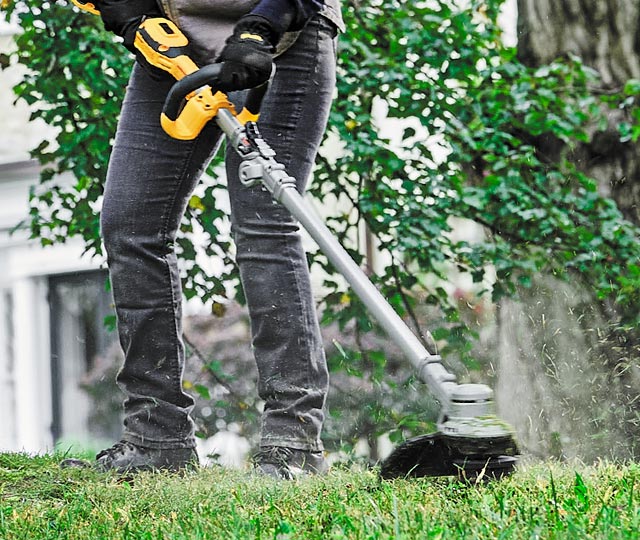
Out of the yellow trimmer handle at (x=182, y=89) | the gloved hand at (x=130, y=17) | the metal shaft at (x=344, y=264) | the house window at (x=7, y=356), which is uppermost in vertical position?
the gloved hand at (x=130, y=17)

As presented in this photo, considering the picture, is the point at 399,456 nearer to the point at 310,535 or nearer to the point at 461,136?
the point at 310,535

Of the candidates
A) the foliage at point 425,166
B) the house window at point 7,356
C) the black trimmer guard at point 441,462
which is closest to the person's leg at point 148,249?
the black trimmer guard at point 441,462

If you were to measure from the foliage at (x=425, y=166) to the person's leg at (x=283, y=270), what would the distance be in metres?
1.71

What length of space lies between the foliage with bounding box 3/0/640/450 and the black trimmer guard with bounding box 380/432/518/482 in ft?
7.97

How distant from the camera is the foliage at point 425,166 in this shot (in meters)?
4.78

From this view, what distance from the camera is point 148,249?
3.08 m

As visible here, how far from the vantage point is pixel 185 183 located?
3.11 metres

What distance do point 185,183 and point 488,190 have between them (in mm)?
2130

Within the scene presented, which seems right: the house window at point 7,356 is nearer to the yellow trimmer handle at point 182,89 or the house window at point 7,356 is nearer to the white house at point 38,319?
the white house at point 38,319

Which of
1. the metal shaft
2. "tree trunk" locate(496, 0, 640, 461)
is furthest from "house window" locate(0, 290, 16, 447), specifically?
the metal shaft

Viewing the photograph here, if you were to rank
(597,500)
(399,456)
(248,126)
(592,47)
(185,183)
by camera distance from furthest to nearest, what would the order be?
(592,47) → (185,183) → (248,126) → (399,456) → (597,500)

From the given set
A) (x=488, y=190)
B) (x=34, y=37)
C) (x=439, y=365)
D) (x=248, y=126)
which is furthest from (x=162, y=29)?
(x=488, y=190)

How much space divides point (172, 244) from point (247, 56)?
686 mm

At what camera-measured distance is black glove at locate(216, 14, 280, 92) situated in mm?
2670
